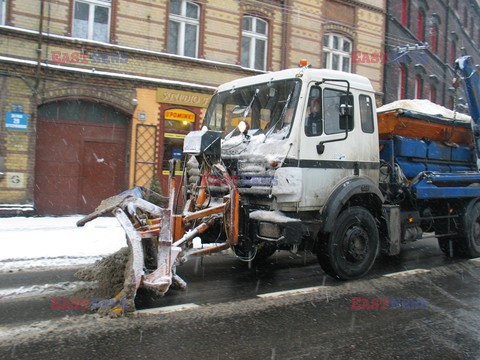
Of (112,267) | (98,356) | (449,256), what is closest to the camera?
(98,356)

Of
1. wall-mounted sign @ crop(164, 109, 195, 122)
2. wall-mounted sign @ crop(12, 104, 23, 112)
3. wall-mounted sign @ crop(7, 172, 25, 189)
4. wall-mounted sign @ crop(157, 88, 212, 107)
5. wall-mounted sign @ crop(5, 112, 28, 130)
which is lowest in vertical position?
wall-mounted sign @ crop(7, 172, 25, 189)

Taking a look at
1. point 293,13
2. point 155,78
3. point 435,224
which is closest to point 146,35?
→ point 155,78

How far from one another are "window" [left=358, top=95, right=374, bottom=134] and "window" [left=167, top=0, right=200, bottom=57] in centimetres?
913

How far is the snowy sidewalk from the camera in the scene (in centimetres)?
762

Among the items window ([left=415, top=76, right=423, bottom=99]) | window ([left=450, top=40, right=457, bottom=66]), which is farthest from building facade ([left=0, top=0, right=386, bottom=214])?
window ([left=450, top=40, right=457, bottom=66])

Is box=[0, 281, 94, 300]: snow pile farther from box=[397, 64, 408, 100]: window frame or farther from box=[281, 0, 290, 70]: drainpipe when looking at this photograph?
box=[397, 64, 408, 100]: window frame

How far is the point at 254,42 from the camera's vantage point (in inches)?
640

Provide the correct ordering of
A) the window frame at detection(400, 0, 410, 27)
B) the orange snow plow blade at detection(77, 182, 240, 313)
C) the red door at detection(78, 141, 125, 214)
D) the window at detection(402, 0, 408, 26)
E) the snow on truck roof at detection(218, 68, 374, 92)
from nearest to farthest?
the orange snow plow blade at detection(77, 182, 240, 313) → the snow on truck roof at detection(218, 68, 374, 92) → the red door at detection(78, 141, 125, 214) → the window frame at detection(400, 0, 410, 27) → the window at detection(402, 0, 408, 26)

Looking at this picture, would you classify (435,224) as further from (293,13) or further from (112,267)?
(293,13)

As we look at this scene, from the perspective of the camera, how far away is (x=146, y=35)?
14.0 metres

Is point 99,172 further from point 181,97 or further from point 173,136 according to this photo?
point 181,97

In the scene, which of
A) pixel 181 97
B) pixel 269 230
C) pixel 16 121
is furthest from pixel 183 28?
pixel 269 230

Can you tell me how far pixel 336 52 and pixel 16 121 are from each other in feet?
39.9

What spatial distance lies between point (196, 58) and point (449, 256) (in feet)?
31.8
